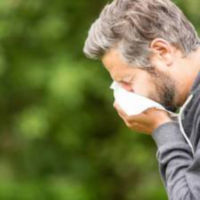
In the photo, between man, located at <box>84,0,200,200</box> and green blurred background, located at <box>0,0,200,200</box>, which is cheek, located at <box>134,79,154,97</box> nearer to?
man, located at <box>84,0,200,200</box>

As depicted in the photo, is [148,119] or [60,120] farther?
[60,120]

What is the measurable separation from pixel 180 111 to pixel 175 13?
1.14ft

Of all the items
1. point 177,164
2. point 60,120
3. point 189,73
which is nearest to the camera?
point 177,164

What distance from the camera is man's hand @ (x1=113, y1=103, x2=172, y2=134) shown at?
10.6 ft

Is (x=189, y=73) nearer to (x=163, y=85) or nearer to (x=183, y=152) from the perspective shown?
(x=163, y=85)

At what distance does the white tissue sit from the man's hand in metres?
0.02

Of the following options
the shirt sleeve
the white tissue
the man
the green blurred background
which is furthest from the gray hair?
the green blurred background

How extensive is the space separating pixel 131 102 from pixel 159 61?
0.56 feet

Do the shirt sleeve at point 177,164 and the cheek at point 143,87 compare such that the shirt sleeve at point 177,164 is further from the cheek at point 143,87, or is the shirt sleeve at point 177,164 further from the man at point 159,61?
the cheek at point 143,87

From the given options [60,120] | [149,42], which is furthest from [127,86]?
[60,120]

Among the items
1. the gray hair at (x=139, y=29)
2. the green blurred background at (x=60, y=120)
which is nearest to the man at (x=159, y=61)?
the gray hair at (x=139, y=29)

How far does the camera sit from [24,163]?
767cm

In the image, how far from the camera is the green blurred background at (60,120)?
684 cm

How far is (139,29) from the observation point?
319 centimetres
